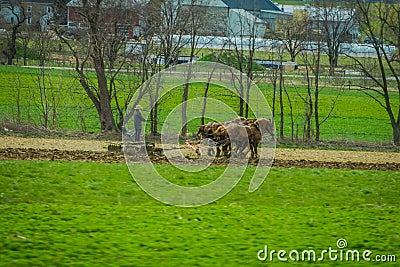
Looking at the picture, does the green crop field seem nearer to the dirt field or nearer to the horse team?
the dirt field

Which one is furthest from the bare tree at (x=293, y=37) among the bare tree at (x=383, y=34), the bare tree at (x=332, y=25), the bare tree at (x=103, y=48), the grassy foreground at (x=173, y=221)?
the grassy foreground at (x=173, y=221)

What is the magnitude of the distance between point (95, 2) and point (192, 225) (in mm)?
18173

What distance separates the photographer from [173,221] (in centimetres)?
962

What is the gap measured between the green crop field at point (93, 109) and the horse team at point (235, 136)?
298 inches

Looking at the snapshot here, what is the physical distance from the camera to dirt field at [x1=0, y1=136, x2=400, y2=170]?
1700 centimetres

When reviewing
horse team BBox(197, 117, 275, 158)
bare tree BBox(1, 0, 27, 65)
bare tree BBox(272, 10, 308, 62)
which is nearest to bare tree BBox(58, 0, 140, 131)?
bare tree BBox(1, 0, 27, 65)

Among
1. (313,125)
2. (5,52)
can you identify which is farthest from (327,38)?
(5,52)

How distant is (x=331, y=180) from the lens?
1380cm

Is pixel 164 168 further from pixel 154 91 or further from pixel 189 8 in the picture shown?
pixel 189 8

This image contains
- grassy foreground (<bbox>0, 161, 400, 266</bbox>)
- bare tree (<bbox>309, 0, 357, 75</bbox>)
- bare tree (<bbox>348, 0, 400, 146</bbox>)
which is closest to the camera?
grassy foreground (<bbox>0, 161, 400, 266</bbox>)

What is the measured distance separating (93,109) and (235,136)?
14.8 meters

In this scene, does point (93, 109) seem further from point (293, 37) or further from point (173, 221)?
point (173, 221)

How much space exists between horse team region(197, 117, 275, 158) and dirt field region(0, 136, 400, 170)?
479 millimetres

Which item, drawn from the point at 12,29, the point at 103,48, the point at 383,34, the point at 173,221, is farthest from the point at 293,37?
the point at 173,221
